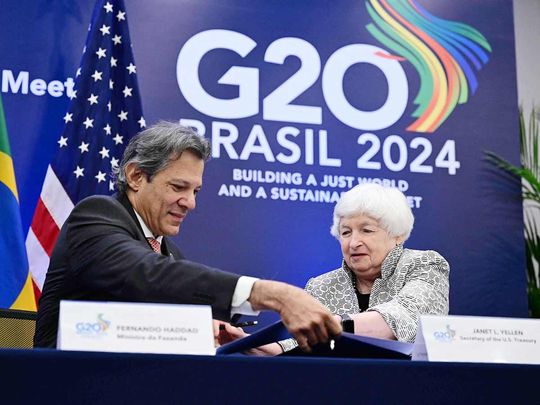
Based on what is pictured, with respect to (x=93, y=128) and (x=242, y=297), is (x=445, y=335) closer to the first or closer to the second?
(x=242, y=297)

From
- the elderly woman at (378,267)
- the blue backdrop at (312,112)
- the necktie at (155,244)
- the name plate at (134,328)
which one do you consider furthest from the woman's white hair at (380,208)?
the name plate at (134,328)

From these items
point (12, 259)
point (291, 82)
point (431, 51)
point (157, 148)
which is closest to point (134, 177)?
point (157, 148)

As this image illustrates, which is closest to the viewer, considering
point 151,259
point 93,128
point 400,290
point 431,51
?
→ point 151,259

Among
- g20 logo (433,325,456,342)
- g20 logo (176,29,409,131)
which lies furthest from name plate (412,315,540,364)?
g20 logo (176,29,409,131)

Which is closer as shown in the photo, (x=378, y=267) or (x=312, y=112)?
(x=378, y=267)

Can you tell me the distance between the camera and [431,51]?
5152 mm

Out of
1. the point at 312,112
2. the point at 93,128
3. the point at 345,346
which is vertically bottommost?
the point at 345,346

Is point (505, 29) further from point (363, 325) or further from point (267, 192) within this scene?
point (363, 325)

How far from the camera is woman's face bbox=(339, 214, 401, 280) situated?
3.18 metres

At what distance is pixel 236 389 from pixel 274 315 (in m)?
3.05

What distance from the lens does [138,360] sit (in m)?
1.52

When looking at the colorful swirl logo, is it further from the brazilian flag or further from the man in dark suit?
the man in dark suit

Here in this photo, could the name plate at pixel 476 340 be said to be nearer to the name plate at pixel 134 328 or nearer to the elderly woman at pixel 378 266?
the name plate at pixel 134 328

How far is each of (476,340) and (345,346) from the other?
258 millimetres
